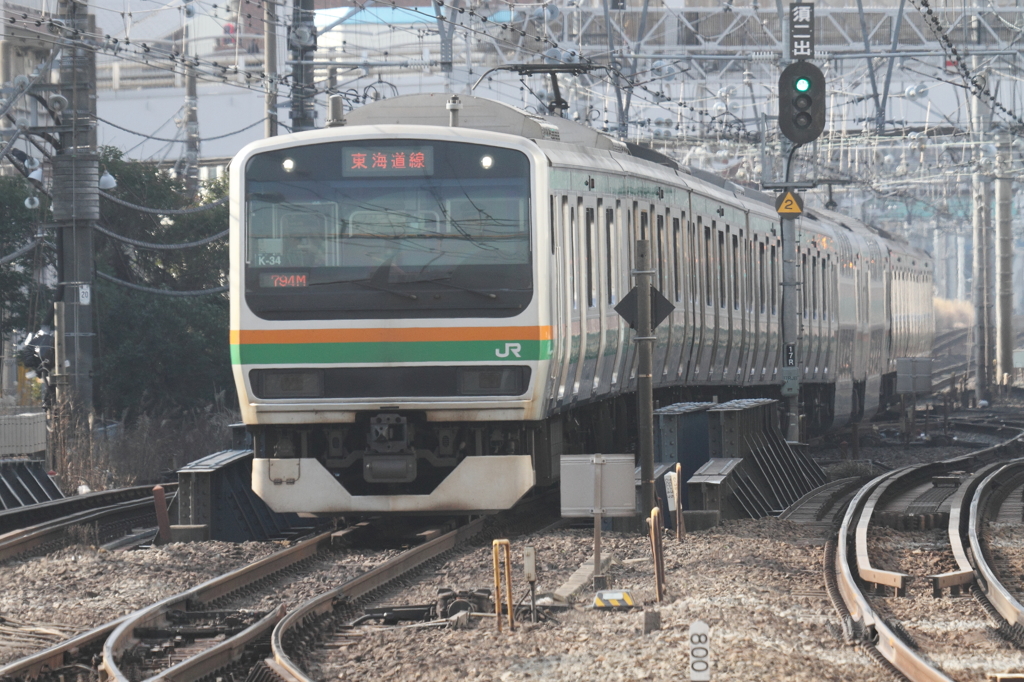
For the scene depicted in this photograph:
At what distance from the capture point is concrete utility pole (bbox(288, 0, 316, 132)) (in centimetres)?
2208

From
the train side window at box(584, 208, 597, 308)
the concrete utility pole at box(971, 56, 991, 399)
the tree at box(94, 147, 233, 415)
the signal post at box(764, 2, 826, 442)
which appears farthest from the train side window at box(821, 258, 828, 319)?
the concrete utility pole at box(971, 56, 991, 399)

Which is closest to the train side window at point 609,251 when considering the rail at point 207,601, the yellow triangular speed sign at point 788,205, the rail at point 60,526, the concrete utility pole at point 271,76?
the rail at point 207,601

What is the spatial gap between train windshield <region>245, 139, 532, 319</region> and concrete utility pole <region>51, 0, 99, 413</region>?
9.74 metres

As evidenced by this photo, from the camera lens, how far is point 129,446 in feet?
76.2

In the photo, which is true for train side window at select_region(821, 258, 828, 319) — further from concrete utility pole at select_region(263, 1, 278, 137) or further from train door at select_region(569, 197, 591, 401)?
train door at select_region(569, 197, 591, 401)

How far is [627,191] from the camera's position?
14695 millimetres

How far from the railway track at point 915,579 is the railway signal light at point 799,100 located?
4.12 metres

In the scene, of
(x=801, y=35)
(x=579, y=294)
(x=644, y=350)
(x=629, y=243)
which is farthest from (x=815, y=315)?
(x=644, y=350)

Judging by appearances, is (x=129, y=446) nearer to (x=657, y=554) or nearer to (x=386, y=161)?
(x=386, y=161)

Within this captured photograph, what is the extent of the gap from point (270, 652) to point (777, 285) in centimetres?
1608

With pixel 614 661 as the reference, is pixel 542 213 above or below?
above

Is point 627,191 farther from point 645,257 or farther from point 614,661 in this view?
point 614,661

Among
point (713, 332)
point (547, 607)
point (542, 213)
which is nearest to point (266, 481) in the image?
point (542, 213)

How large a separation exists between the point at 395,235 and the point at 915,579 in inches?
177
